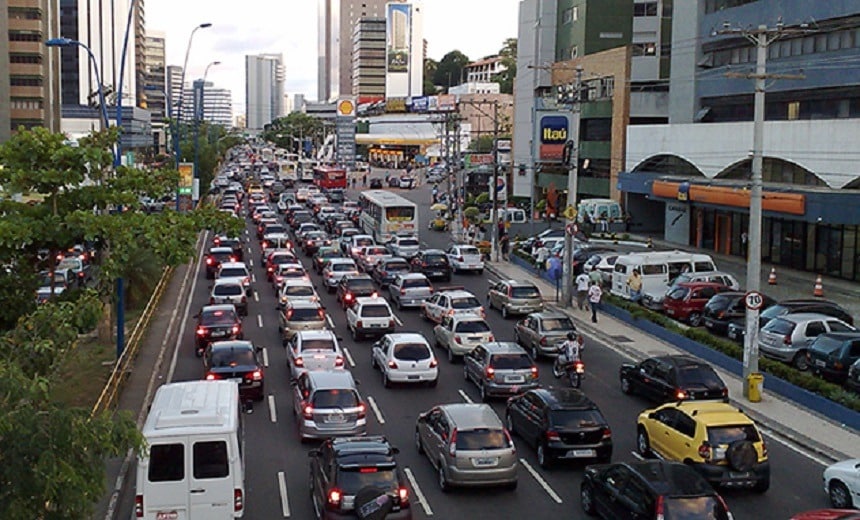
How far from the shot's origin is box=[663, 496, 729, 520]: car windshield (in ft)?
49.6

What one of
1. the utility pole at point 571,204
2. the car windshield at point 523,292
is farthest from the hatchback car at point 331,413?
the utility pole at point 571,204

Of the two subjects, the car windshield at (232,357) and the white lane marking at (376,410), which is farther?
the car windshield at (232,357)

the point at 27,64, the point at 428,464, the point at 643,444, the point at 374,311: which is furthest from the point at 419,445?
the point at 27,64

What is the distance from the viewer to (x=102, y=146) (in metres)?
21.6

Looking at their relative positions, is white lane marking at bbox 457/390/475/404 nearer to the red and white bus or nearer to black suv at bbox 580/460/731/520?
black suv at bbox 580/460/731/520

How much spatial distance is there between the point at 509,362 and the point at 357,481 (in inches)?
401

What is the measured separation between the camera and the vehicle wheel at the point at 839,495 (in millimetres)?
18094

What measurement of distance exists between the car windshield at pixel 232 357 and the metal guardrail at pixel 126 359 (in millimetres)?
2582

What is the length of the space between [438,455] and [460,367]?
10961 mm

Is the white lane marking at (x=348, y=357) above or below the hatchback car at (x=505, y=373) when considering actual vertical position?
below

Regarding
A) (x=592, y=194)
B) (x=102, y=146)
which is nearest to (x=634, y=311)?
(x=102, y=146)

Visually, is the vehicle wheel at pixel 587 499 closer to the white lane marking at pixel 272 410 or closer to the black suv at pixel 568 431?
the black suv at pixel 568 431

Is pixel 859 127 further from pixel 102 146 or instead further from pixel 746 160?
pixel 102 146

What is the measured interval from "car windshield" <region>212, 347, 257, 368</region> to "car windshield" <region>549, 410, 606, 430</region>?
28.6ft
